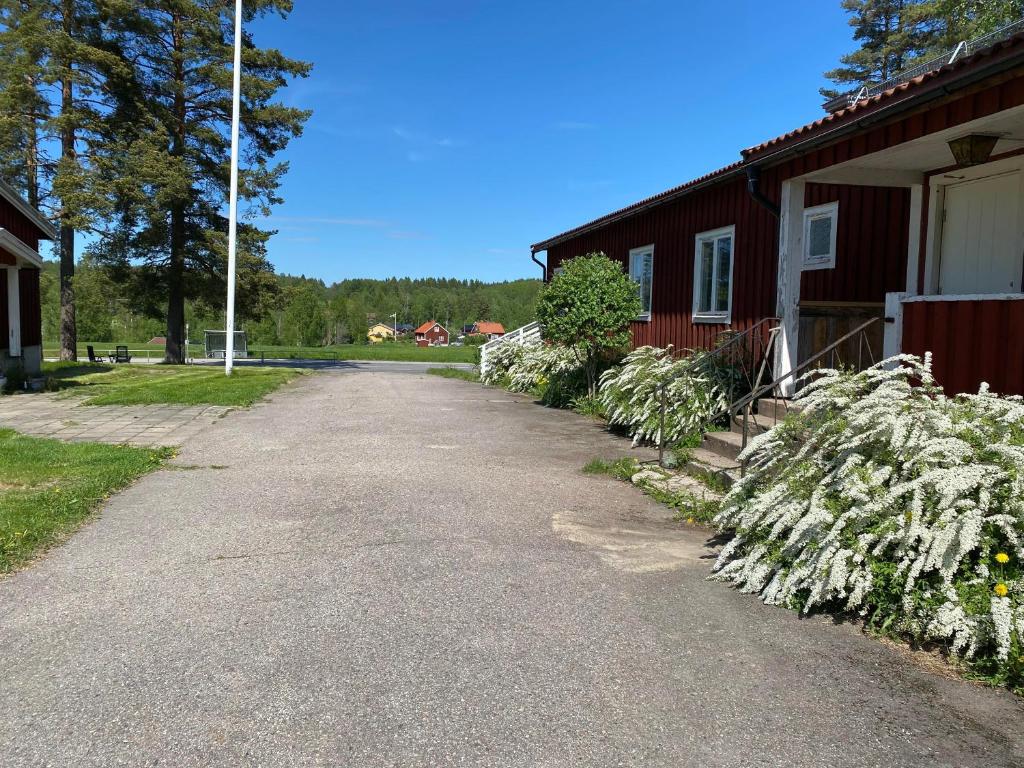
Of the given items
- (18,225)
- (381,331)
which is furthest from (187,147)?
(381,331)

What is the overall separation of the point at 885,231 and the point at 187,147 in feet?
82.5

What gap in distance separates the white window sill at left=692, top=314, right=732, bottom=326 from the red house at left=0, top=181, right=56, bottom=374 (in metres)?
14.0

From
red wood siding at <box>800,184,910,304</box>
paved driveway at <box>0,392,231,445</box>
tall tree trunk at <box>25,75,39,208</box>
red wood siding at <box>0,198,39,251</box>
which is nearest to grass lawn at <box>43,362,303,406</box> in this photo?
paved driveway at <box>0,392,231,445</box>

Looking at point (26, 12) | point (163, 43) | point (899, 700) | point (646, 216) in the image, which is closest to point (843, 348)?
point (646, 216)

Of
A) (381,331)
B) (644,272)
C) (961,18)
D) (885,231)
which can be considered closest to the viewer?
(885,231)

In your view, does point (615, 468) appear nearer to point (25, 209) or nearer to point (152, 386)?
point (152, 386)

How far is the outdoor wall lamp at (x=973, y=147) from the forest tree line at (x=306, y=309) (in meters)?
8.84

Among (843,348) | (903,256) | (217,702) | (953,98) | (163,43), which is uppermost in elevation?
(163,43)

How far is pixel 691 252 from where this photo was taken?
11797 millimetres

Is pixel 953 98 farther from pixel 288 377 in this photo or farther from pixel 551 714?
pixel 288 377

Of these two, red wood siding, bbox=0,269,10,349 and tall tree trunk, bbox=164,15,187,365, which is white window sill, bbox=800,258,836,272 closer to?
red wood siding, bbox=0,269,10,349

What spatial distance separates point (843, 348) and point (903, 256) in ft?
4.71

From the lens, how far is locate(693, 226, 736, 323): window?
35.0 feet

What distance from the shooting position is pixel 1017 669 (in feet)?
10.1
